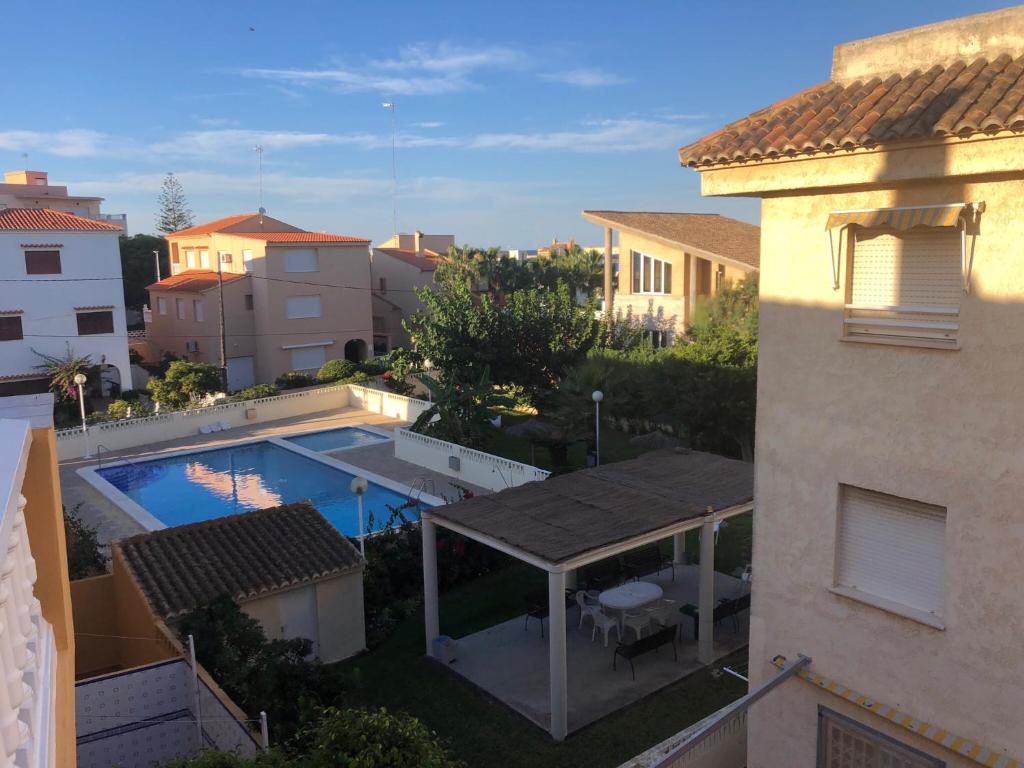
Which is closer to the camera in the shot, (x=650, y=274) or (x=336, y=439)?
(x=336, y=439)

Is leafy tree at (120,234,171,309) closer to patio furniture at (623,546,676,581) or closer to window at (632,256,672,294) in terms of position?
window at (632,256,672,294)

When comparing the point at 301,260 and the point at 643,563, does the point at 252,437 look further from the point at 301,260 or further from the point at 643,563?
the point at 643,563

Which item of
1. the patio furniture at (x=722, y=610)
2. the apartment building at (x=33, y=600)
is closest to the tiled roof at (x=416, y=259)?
the patio furniture at (x=722, y=610)

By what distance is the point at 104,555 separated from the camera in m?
17.7

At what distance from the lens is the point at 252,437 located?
33.2 meters

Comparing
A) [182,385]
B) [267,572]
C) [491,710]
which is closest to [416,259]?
[182,385]

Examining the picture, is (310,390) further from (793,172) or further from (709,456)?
(793,172)

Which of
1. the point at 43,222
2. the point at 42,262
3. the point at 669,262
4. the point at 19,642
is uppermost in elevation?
the point at 43,222

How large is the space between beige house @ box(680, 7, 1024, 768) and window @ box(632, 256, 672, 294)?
88.6 feet

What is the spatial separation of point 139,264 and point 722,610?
64583mm

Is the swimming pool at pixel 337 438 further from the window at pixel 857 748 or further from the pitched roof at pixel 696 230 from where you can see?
the window at pixel 857 748

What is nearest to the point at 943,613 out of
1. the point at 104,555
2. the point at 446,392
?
the point at 104,555

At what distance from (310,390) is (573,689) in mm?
26916

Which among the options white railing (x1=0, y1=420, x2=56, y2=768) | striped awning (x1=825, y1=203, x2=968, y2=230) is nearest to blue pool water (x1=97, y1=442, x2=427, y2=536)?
striped awning (x1=825, y1=203, x2=968, y2=230)
